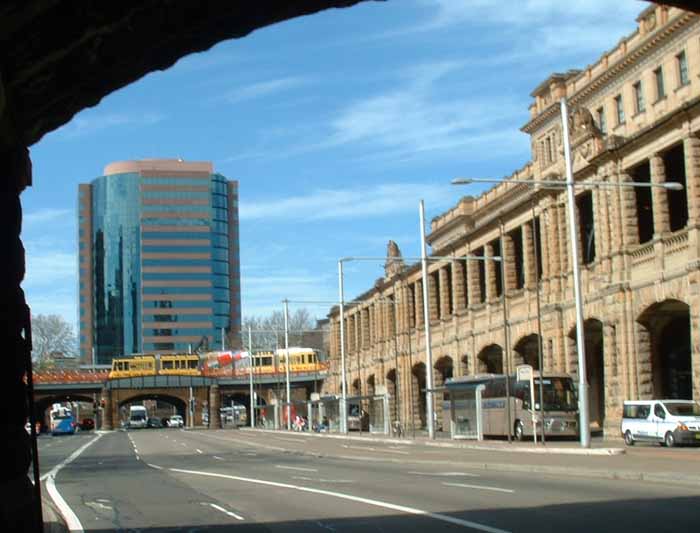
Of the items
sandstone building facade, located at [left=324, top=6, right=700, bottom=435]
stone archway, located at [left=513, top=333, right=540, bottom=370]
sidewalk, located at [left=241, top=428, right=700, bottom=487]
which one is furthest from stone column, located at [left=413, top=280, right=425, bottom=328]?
sidewalk, located at [left=241, top=428, right=700, bottom=487]

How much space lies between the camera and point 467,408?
5344cm

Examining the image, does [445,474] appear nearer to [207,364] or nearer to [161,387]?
[161,387]

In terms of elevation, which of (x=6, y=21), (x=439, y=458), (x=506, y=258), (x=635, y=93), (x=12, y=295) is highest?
(x=635, y=93)

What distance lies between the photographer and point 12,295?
31.4 feet

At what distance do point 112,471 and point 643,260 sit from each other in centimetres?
2490

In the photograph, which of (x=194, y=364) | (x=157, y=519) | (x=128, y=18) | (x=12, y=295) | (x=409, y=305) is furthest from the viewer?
(x=194, y=364)

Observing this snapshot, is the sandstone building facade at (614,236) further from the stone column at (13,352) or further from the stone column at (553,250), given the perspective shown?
the stone column at (13,352)

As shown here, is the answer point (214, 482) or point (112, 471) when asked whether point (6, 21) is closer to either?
point (214, 482)

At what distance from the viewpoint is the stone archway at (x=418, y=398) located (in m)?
85.5

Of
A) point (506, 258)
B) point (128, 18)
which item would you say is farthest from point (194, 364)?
point (128, 18)

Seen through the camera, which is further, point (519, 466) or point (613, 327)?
point (613, 327)

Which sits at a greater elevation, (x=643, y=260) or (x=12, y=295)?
(x=643, y=260)

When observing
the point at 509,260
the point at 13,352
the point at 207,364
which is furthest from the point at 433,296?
the point at 13,352

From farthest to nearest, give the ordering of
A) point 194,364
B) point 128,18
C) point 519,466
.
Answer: point 194,364, point 519,466, point 128,18
